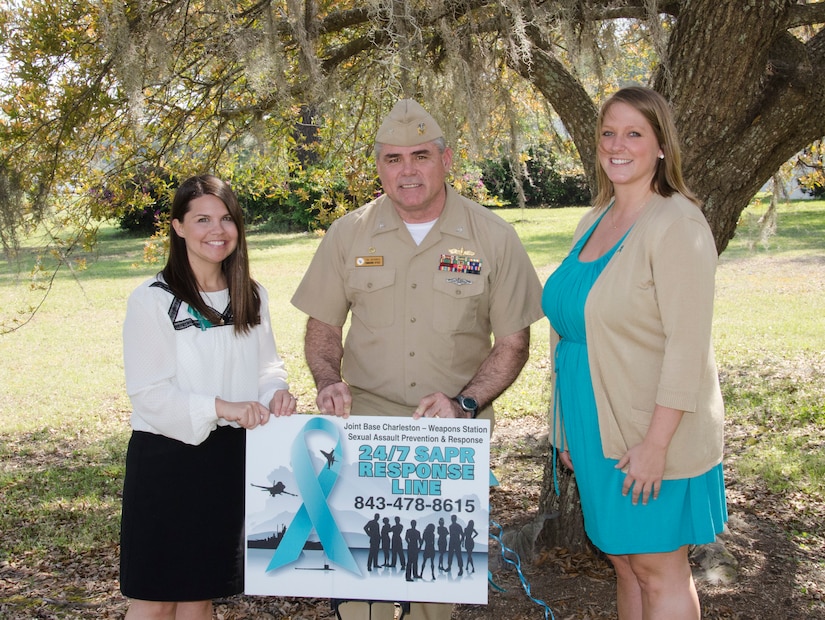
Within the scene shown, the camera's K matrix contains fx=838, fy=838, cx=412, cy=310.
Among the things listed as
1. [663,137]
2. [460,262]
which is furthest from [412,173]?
[663,137]

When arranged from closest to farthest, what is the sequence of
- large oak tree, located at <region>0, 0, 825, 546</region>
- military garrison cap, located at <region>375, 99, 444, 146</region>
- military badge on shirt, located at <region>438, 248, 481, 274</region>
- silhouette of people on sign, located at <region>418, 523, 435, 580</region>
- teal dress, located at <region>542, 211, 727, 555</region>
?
teal dress, located at <region>542, 211, 727, 555</region> < silhouette of people on sign, located at <region>418, 523, 435, 580</region> < military garrison cap, located at <region>375, 99, 444, 146</region> < military badge on shirt, located at <region>438, 248, 481, 274</region> < large oak tree, located at <region>0, 0, 825, 546</region>

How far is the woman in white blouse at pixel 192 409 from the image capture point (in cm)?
279

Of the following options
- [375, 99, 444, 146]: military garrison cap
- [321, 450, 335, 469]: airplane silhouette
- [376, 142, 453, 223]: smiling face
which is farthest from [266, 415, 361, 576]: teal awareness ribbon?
[375, 99, 444, 146]: military garrison cap

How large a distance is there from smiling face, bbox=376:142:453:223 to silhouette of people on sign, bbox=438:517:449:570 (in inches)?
46.6

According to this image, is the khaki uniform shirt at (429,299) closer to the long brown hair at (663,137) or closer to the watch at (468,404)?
the watch at (468,404)

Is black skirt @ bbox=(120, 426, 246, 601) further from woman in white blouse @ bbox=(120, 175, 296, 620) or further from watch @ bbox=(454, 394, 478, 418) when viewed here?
watch @ bbox=(454, 394, 478, 418)

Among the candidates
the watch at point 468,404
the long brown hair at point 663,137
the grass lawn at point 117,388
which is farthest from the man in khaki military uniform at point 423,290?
the grass lawn at point 117,388

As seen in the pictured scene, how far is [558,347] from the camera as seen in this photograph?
9.95 feet


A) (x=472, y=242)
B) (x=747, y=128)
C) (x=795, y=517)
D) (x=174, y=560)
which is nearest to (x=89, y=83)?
(x=472, y=242)

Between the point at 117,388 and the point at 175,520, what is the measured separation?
6.84 metres

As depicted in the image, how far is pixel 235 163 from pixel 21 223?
200cm

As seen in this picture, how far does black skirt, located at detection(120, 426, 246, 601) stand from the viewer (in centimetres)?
286

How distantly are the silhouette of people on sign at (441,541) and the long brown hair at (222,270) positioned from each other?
964 millimetres

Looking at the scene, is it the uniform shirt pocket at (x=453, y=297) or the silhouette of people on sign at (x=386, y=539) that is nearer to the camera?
the silhouette of people on sign at (x=386, y=539)
